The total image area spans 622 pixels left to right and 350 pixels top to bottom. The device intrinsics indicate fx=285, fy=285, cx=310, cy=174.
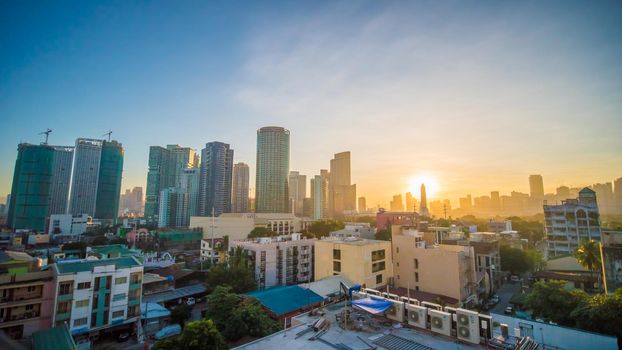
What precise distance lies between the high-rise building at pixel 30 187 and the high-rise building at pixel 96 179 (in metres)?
30.3

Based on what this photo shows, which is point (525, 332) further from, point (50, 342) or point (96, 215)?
point (96, 215)

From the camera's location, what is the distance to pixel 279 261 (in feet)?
115

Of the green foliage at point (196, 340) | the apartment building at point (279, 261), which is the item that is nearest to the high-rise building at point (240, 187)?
the apartment building at point (279, 261)

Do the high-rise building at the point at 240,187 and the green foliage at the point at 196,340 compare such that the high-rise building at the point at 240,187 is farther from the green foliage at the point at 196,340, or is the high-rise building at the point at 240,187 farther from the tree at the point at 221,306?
the green foliage at the point at 196,340

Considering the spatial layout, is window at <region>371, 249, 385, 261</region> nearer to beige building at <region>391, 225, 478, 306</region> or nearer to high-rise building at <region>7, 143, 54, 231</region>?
beige building at <region>391, 225, 478, 306</region>

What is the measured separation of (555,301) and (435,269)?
9.11 meters

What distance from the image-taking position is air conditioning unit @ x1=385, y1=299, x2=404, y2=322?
12281 mm

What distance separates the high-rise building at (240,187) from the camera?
128 meters

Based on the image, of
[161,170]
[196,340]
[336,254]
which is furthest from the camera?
[161,170]

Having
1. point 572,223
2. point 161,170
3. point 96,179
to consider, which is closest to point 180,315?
point 572,223

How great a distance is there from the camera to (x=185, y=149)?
15325cm

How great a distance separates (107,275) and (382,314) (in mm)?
22139

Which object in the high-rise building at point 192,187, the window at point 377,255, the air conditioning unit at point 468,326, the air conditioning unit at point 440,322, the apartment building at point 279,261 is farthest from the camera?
the high-rise building at point 192,187

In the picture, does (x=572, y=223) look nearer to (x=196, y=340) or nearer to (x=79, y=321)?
(x=196, y=340)
